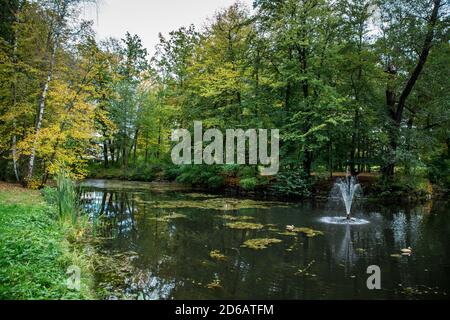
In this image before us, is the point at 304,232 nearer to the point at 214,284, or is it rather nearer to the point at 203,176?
the point at 214,284

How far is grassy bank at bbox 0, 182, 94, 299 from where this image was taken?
366 cm

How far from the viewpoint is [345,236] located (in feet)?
27.7

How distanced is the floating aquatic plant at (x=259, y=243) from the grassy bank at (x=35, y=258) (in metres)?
3.48

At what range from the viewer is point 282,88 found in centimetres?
1867

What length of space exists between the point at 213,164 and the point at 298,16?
954 centimetres

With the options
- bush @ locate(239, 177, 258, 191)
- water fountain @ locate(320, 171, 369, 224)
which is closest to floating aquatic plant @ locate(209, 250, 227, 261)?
water fountain @ locate(320, 171, 369, 224)

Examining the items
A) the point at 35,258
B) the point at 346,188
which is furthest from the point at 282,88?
the point at 35,258

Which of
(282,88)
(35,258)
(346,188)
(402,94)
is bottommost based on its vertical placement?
(35,258)

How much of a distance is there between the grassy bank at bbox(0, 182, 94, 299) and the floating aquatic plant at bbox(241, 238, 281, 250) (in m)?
3.48

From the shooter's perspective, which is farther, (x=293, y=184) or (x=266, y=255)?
(x=293, y=184)

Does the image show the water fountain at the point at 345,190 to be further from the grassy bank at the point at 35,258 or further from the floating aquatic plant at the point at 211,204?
the grassy bank at the point at 35,258

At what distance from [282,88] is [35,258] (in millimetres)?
16264

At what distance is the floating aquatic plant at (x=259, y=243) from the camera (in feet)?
24.0

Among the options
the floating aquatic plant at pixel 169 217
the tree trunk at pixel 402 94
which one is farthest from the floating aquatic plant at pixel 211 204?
the tree trunk at pixel 402 94
